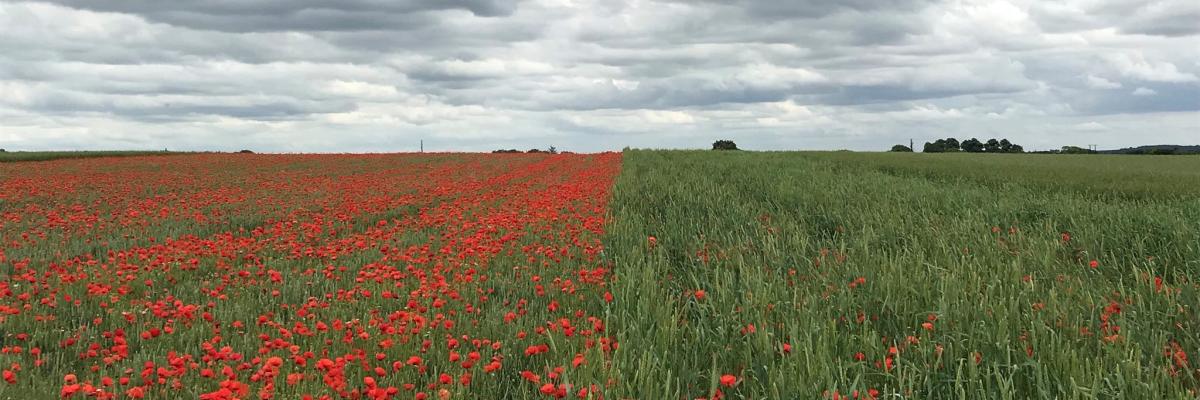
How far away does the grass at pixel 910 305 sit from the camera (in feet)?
11.6

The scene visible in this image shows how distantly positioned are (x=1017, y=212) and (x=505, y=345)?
27.3 feet

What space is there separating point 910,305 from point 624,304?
6.00 ft

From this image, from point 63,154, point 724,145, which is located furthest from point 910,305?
point 724,145

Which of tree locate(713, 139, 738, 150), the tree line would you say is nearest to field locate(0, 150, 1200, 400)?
tree locate(713, 139, 738, 150)

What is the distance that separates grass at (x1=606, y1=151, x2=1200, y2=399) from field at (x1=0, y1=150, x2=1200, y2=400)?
0.10ft

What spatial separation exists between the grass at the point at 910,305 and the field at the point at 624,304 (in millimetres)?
29

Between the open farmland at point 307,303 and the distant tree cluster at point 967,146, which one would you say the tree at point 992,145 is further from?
the open farmland at point 307,303

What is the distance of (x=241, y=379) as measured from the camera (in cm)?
405

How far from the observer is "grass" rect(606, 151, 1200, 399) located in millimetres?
3525

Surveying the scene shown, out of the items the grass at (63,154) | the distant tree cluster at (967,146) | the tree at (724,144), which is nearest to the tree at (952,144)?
the distant tree cluster at (967,146)

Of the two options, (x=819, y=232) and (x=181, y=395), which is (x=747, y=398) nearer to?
(x=181, y=395)

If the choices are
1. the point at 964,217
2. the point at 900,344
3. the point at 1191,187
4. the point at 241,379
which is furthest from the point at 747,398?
the point at 1191,187

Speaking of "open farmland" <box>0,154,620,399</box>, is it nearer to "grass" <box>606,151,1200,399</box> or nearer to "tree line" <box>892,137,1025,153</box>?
"grass" <box>606,151,1200,399</box>

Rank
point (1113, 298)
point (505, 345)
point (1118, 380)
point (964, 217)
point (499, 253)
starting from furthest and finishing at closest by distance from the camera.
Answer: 1. point (964, 217)
2. point (499, 253)
3. point (1113, 298)
4. point (505, 345)
5. point (1118, 380)
